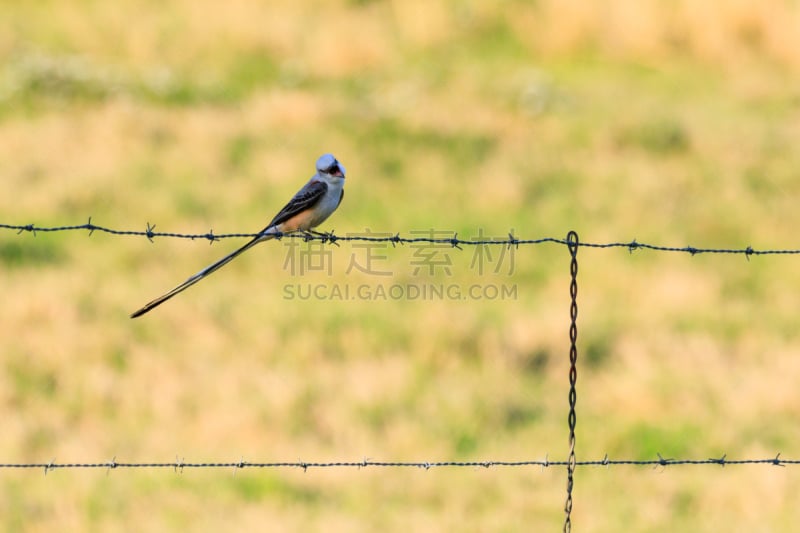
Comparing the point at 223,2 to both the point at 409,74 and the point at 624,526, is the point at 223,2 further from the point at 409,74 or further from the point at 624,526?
the point at 624,526

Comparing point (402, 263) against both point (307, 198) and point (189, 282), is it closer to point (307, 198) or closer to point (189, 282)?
point (307, 198)

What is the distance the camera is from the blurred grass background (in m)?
7.77

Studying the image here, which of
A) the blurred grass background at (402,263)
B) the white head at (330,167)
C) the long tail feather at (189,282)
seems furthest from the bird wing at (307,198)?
the blurred grass background at (402,263)

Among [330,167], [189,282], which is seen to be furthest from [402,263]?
[189,282]

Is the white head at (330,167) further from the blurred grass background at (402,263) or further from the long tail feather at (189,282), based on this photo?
the blurred grass background at (402,263)

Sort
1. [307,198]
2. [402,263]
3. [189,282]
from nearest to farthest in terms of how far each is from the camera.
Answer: [189,282], [307,198], [402,263]

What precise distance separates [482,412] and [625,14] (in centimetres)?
1312

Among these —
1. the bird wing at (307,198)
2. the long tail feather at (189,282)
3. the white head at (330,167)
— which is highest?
the white head at (330,167)

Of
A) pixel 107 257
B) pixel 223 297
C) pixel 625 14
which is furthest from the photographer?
pixel 625 14

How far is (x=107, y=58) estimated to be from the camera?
18.5 m

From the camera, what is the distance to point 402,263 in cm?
1222

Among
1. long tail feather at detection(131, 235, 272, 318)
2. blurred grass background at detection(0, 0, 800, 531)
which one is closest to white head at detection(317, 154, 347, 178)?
long tail feather at detection(131, 235, 272, 318)

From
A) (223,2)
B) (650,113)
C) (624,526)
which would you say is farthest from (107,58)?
(624,526)

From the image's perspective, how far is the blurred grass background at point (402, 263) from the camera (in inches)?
306
